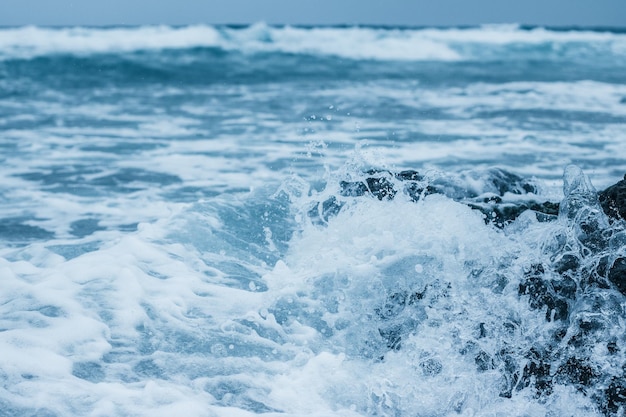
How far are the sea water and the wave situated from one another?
1725cm

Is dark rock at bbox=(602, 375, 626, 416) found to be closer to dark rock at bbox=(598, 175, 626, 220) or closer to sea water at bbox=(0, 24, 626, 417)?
sea water at bbox=(0, 24, 626, 417)

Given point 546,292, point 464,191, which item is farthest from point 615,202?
point 464,191

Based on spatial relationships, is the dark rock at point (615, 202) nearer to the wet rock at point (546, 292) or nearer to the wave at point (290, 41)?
the wet rock at point (546, 292)

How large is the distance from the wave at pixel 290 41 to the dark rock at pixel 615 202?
21.7m

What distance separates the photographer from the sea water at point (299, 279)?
301 centimetres

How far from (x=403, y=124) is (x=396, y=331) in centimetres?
747

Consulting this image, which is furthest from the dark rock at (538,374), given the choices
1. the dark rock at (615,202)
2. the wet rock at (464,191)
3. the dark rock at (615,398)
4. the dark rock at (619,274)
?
the wet rock at (464,191)

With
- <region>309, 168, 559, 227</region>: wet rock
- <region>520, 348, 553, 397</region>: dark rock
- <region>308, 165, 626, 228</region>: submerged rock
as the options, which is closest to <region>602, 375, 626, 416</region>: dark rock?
<region>520, 348, 553, 397</region>: dark rock

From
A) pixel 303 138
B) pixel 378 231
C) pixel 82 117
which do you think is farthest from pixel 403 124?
pixel 378 231

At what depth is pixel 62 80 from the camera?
59.3ft

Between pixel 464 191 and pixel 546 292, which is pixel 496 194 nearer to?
pixel 464 191

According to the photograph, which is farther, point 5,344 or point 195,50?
point 195,50

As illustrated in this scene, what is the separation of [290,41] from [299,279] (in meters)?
25.9

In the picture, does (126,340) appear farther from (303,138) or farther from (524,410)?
(303,138)
